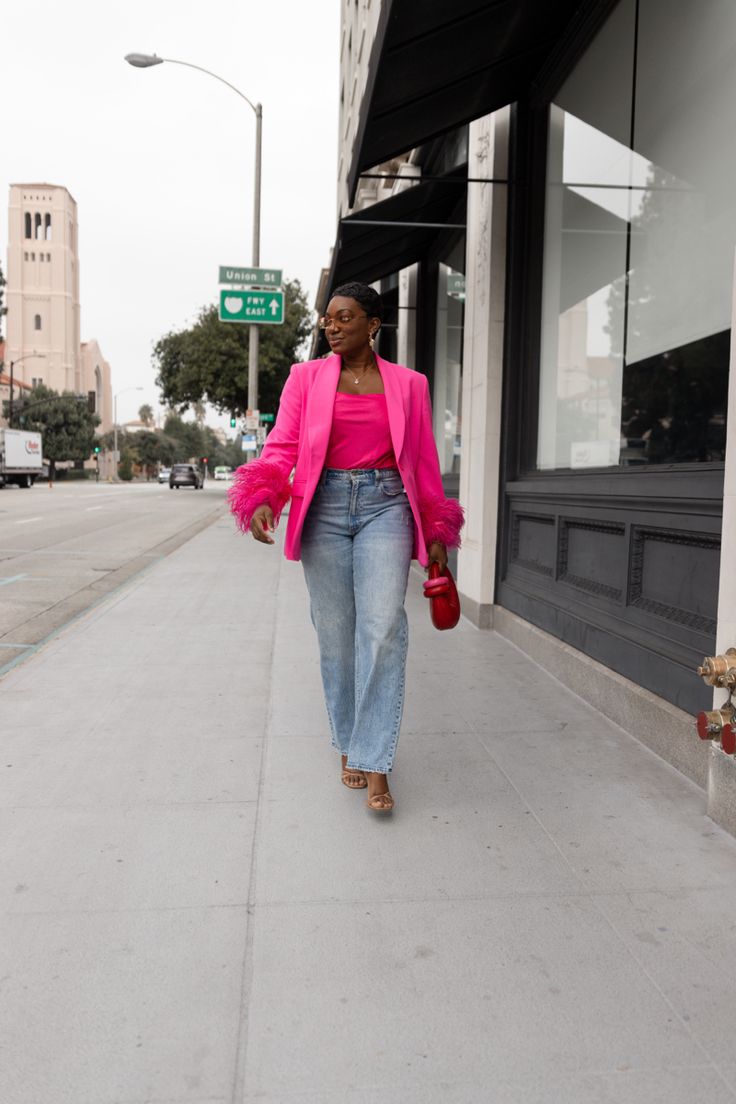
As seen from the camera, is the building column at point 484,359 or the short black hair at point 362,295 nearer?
the short black hair at point 362,295

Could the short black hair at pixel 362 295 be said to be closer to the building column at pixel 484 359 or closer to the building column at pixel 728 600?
the building column at pixel 728 600

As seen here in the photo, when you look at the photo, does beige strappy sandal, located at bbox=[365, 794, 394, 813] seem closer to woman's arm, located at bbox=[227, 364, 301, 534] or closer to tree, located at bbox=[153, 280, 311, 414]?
woman's arm, located at bbox=[227, 364, 301, 534]

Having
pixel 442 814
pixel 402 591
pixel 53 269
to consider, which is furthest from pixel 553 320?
pixel 53 269

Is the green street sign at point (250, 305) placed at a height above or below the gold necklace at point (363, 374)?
above

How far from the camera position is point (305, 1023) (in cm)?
207

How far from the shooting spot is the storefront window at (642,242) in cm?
399

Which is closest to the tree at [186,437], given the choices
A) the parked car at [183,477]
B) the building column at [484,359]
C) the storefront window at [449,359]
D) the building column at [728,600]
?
the parked car at [183,477]

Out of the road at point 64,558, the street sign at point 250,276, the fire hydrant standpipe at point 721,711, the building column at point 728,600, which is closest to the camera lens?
the fire hydrant standpipe at point 721,711

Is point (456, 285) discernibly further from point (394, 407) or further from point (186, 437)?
point (186, 437)

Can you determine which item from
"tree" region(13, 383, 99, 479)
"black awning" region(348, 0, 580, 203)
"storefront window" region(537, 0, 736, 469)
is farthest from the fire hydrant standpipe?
"tree" region(13, 383, 99, 479)

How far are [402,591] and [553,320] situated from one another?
11.5 feet

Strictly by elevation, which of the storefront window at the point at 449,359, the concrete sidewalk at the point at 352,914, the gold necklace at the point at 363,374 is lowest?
the concrete sidewalk at the point at 352,914

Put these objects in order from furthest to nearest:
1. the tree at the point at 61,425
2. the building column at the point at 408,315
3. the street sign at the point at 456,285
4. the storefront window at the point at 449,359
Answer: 1. the tree at the point at 61,425
2. the building column at the point at 408,315
3. the storefront window at the point at 449,359
4. the street sign at the point at 456,285

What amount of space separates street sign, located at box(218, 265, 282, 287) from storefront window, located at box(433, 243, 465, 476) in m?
11.2
